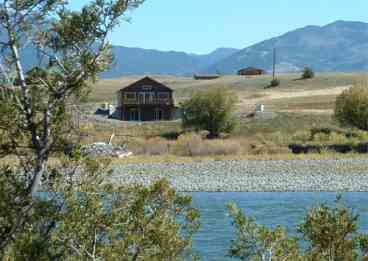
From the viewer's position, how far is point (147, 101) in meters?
73.9

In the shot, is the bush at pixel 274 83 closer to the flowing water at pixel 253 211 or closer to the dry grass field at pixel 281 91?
the dry grass field at pixel 281 91

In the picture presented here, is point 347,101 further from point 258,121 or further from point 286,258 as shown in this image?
point 286,258

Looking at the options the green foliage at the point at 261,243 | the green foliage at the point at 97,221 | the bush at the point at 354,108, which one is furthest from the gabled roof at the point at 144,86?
the green foliage at the point at 97,221

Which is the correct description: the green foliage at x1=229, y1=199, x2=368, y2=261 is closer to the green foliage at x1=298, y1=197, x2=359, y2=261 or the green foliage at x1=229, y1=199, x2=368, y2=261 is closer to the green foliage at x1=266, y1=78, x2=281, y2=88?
the green foliage at x1=298, y1=197, x2=359, y2=261

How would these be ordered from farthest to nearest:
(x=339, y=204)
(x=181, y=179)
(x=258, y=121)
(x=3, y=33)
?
(x=258, y=121) < (x=181, y=179) < (x=339, y=204) < (x=3, y=33)

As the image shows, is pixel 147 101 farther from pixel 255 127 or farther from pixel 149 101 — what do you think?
pixel 255 127

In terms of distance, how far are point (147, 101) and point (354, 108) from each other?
20574 millimetres

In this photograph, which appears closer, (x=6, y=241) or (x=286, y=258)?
(x=6, y=241)

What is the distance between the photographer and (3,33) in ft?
21.5

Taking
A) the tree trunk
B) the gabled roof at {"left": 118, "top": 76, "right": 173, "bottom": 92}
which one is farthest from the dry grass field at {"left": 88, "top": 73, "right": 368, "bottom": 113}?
the tree trunk

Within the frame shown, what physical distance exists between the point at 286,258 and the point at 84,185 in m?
2.06

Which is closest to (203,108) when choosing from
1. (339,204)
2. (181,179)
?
(181,179)

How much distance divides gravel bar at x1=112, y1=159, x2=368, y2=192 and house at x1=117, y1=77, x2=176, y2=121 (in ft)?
98.5

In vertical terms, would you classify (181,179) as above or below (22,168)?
below
